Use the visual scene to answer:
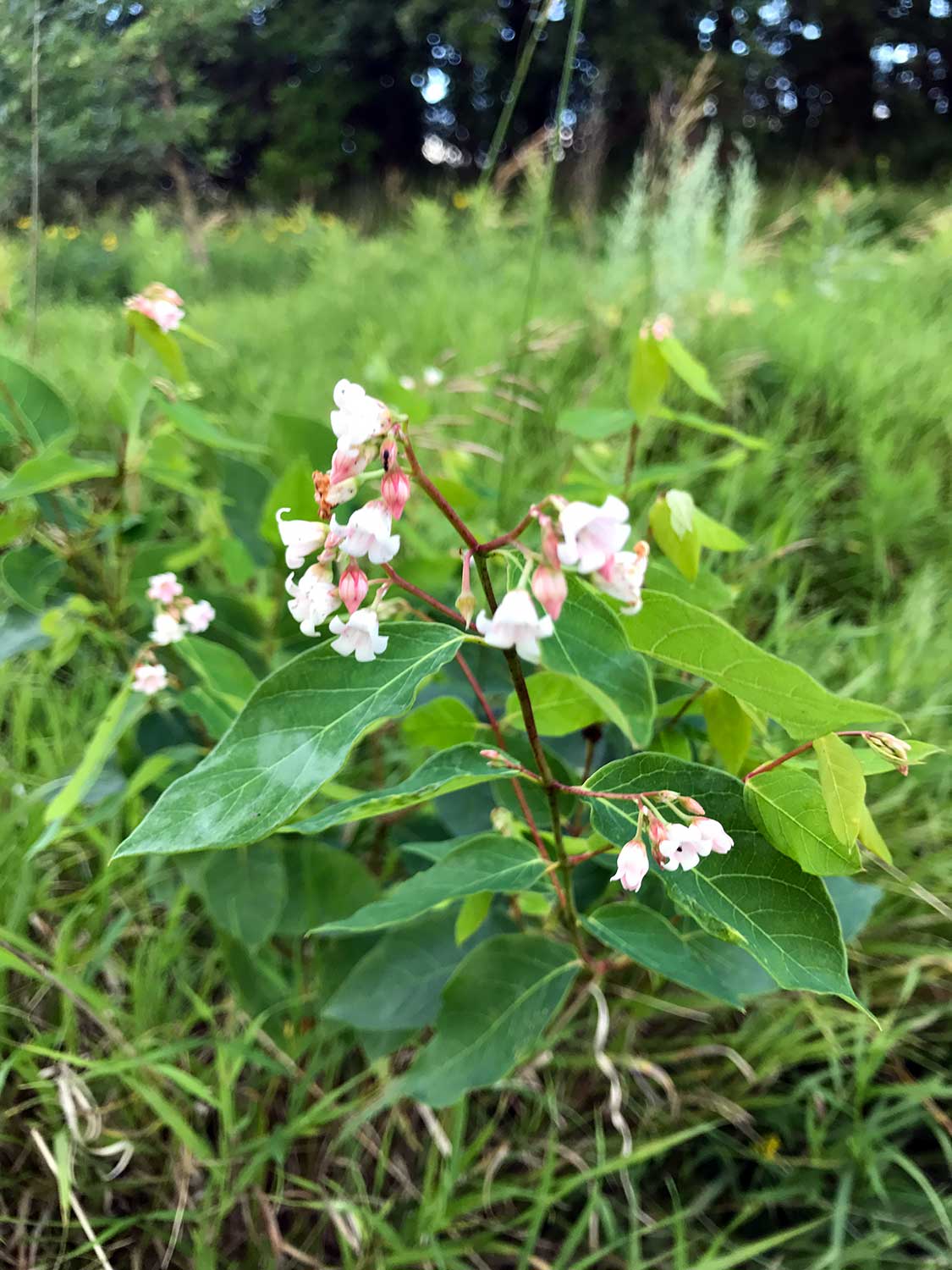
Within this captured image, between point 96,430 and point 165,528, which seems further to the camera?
point 96,430

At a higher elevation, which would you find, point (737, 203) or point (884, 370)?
point (737, 203)

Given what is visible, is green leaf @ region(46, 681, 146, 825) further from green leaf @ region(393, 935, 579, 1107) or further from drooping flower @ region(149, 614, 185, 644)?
green leaf @ region(393, 935, 579, 1107)

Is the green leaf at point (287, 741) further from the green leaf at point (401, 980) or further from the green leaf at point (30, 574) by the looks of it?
the green leaf at point (30, 574)

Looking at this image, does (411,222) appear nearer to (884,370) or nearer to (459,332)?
(459,332)

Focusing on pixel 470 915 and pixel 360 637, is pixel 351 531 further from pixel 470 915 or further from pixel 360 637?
pixel 470 915

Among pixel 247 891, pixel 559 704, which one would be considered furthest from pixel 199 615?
pixel 559 704

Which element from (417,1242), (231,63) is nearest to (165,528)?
(231,63)

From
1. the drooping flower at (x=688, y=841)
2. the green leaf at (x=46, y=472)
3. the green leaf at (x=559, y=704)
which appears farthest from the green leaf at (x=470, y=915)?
the green leaf at (x=46, y=472)
